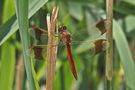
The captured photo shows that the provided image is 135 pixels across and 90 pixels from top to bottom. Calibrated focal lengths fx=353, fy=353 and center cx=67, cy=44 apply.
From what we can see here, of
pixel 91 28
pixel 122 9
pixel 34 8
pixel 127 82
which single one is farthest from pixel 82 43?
pixel 34 8

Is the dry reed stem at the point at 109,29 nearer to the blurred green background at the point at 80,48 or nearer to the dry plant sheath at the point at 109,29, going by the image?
the dry plant sheath at the point at 109,29

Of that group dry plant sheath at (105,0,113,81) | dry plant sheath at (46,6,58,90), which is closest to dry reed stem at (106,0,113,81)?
dry plant sheath at (105,0,113,81)

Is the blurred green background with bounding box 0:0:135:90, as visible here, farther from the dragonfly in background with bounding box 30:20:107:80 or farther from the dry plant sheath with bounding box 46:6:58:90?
the dry plant sheath with bounding box 46:6:58:90

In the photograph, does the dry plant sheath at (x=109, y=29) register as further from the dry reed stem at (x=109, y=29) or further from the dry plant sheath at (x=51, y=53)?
the dry plant sheath at (x=51, y=53)

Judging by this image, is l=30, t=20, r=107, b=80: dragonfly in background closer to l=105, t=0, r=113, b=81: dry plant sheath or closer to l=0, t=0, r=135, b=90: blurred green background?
l=105, t=0, r=113, b=81: dry plant sheath

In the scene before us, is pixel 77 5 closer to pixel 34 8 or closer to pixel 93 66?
pixel 93 66

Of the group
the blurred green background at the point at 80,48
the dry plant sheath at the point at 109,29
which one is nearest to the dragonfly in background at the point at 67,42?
the dry plant sheath at the point at 109,29

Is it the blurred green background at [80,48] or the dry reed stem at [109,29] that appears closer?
the dry reed stem at [109,29]

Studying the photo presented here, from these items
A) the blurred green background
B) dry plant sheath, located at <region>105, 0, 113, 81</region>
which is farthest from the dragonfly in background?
the blurred green background

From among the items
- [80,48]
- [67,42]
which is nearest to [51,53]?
[67,42]

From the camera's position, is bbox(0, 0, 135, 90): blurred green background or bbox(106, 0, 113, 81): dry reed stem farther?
bbox(0, 0, 135, 90): blurred green background

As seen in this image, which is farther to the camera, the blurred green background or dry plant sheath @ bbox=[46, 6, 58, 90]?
the blurred green background

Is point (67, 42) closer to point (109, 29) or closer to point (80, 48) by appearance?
point (109, 29)
